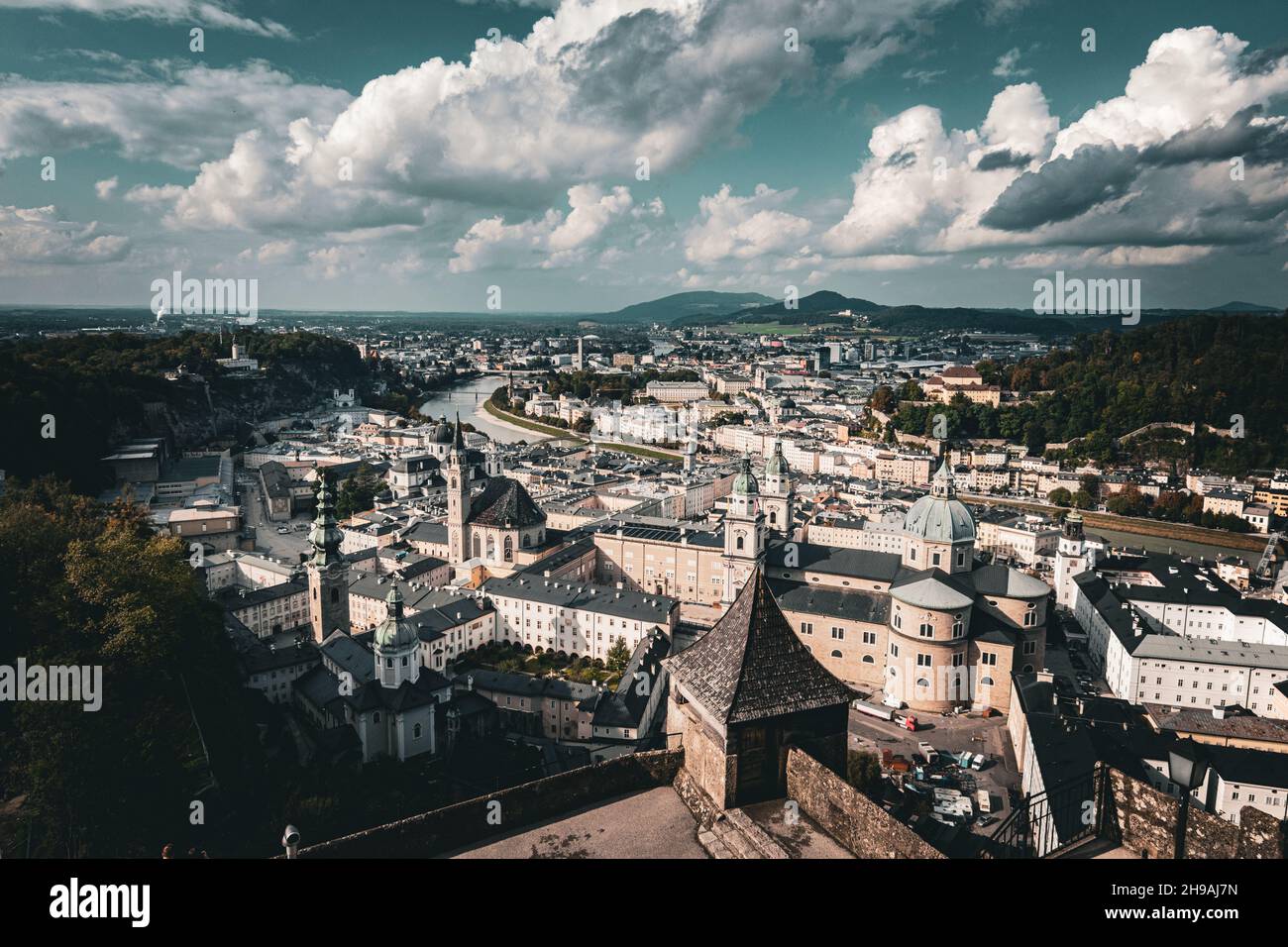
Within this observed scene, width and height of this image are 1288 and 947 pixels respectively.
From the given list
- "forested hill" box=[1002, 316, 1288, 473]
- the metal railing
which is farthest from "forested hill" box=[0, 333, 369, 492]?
"forested hill" box=[1002, 316, 1288, 473]

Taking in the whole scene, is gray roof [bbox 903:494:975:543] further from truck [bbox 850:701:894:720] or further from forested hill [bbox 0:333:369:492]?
forested hill [bbox 0:333:369:492]

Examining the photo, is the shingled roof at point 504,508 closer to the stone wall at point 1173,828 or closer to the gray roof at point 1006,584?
the gray roof at point 1006,584

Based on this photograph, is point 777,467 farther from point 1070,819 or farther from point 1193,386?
point 1193,386

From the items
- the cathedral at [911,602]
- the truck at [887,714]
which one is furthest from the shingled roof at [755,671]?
the truck at [887,714]

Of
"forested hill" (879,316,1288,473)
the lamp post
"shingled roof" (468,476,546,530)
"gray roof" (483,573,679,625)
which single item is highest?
"forested hill" (879,316,1288,473)

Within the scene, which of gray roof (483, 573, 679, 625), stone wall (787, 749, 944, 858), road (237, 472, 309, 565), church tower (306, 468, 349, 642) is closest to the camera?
stone wall (787, 749, 944, 858)
